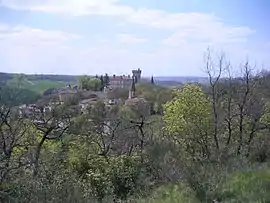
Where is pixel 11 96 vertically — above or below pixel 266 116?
above

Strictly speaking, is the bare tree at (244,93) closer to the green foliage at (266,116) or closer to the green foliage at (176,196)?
the green foliage at (266,116)

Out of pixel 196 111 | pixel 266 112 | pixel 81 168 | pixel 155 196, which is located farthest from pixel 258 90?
pixel 155 196

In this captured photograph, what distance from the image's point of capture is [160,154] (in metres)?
18.5

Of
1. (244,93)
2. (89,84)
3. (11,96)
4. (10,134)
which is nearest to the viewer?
(11,96)

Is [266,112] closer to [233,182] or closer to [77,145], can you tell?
[77,145]

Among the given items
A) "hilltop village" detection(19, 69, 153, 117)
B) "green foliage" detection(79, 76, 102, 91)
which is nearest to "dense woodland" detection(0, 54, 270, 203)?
"hilltop village" detection(19, 69, 153, 117)

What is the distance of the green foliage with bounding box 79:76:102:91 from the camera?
342ft

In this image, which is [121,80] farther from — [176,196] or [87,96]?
[176,196]

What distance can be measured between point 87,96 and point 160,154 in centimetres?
6586

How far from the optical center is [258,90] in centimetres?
2575

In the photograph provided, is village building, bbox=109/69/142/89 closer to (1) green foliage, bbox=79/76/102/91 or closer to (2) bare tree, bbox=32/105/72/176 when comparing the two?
(1) green foliage, bbox=79/76/102/91

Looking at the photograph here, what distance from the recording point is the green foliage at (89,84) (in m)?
104

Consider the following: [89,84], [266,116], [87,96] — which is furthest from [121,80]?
[266,116]

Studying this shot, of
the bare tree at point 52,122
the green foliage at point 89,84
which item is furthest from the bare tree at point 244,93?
the green foliage at point 89,84
